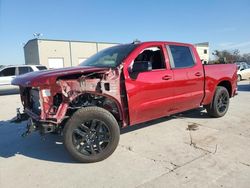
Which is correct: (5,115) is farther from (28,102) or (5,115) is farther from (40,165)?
(40,165)

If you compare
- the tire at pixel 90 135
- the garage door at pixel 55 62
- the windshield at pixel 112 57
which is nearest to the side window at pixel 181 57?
the windshield at pixel 112 57

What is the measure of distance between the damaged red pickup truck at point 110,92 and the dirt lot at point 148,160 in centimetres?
42

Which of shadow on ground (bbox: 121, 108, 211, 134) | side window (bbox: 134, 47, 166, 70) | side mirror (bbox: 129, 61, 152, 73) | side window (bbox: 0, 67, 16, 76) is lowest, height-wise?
shadow on ground (bbox: 121, 108, 211, 134)

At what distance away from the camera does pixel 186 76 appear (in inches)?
228

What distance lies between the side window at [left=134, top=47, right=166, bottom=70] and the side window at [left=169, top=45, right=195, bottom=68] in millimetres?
255

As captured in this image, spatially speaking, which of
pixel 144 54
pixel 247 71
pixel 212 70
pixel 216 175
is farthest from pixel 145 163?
pixel 247 71

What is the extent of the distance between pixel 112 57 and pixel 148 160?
2071 millimetres

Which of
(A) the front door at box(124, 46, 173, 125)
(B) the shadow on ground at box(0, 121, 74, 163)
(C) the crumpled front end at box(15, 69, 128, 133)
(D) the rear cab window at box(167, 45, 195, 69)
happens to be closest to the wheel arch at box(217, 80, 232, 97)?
(D) the rear cab window at box(167, 45, 195, 69)

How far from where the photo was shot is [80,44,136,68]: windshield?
4949mm

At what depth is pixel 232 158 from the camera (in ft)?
14.1

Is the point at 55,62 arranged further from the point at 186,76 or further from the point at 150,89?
the point at 150,89

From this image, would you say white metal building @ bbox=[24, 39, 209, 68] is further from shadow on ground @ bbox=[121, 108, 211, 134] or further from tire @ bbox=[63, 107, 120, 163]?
tire @ bbox=[63, 107, 120, 163]

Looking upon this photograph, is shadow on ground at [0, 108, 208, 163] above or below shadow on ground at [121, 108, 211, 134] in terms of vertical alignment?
below

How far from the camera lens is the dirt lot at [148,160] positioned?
12.0 feet
